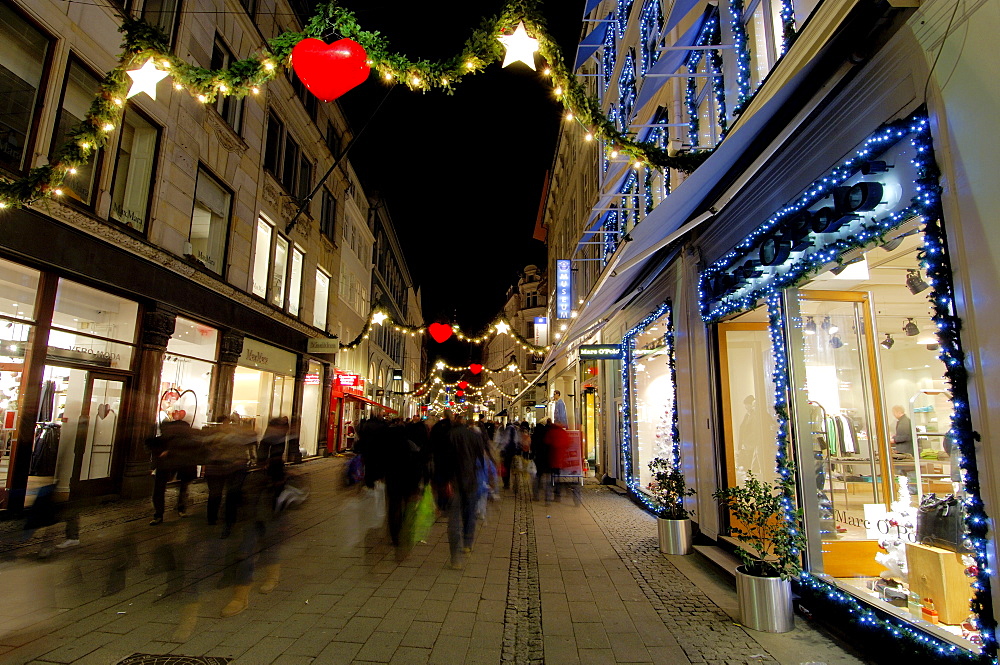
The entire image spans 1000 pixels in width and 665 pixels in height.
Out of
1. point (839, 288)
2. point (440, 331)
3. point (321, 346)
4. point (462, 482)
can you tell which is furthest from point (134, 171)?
point (839, 288)

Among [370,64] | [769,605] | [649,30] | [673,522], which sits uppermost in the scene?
[649,30]

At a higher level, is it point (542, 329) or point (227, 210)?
point (542, 329)

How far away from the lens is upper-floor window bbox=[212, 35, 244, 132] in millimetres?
14227

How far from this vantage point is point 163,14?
1205 cm

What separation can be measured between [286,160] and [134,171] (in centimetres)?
864

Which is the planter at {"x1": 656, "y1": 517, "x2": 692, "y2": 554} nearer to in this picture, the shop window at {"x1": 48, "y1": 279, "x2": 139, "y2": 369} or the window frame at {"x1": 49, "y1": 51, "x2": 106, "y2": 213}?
the shop window at {"x1": 48, "y1": 279, "x2": 139, "y2": 369}

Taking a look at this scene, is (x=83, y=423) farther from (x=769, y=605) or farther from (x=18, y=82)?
(x=769, y=605)

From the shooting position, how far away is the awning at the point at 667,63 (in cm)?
839

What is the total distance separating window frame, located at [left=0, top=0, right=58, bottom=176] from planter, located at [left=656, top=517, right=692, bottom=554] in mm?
11206

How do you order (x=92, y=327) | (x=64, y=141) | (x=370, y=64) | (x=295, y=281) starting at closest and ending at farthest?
1. (x=370, y=64)
2. (x=64, y=141)
3. (x=92, y=327)
4. (x=295, y=281)

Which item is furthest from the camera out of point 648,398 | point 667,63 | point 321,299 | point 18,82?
point 321,299

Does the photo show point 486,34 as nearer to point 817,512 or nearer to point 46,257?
point 817,512

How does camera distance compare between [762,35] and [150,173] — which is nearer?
[762,35]

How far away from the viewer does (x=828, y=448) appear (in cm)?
706
